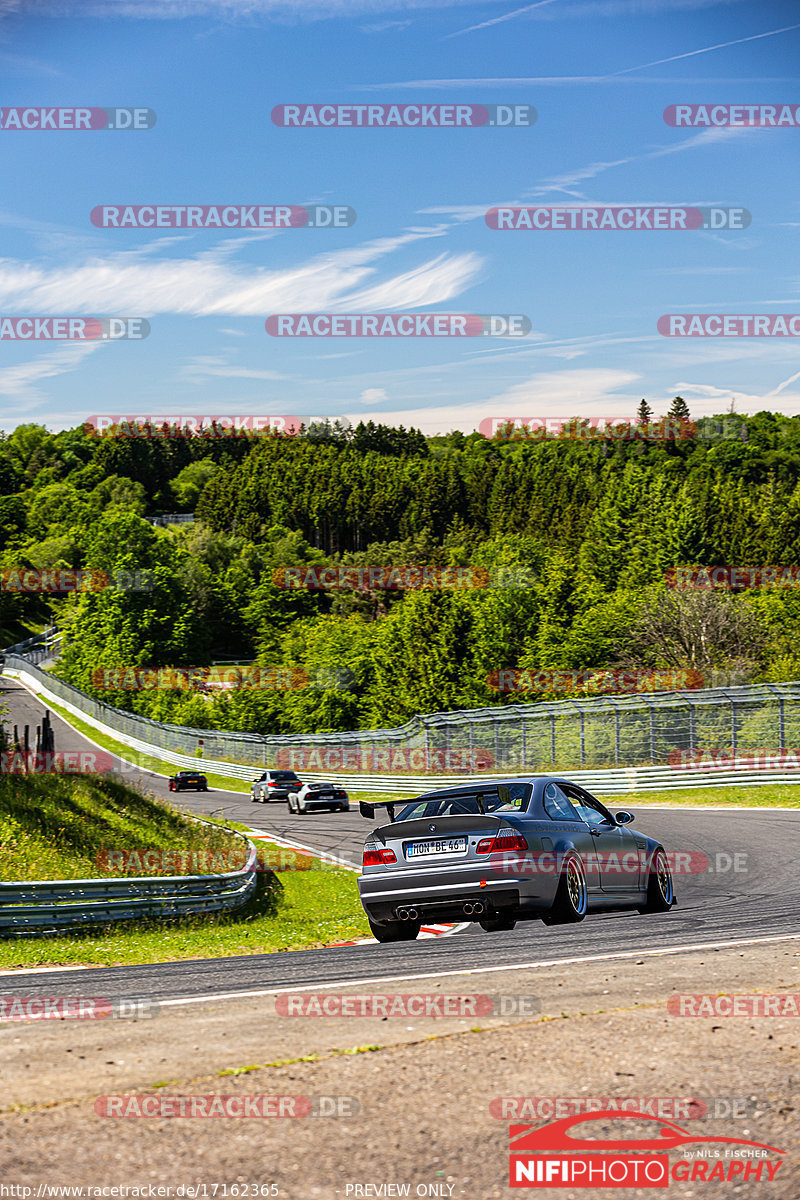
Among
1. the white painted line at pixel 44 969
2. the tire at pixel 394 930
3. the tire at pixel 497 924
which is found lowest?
the white painted line at pixel 44 969

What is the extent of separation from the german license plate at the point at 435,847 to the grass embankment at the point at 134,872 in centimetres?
311

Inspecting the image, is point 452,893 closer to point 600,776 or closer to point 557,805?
point 557,805

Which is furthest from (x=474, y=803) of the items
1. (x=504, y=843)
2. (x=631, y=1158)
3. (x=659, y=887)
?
(x=631, y=1158)

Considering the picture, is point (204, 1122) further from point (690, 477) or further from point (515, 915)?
point (690, 477)

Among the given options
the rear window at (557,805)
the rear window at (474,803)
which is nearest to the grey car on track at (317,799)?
the rear window at (474,803)

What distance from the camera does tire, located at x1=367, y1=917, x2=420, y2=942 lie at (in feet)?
36.0

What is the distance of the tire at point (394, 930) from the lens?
10969 millimetres

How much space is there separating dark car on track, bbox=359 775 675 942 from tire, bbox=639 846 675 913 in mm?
419

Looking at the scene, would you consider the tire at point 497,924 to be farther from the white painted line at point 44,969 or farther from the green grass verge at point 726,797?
the green grass verge at point 726,797

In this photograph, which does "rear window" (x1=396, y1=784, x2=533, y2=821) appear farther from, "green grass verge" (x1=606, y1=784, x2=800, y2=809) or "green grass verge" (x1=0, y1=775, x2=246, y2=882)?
"green grass verge" (x1=606, y1=784, x2=800, y2=809)

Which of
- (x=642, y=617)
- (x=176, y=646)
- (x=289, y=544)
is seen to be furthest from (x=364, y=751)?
(x=289, y=544)

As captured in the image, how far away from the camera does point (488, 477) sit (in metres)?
183

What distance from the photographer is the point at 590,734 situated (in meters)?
36.2

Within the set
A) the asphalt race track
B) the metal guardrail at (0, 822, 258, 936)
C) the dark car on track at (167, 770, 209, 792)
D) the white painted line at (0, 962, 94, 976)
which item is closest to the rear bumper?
the asphalt race track
